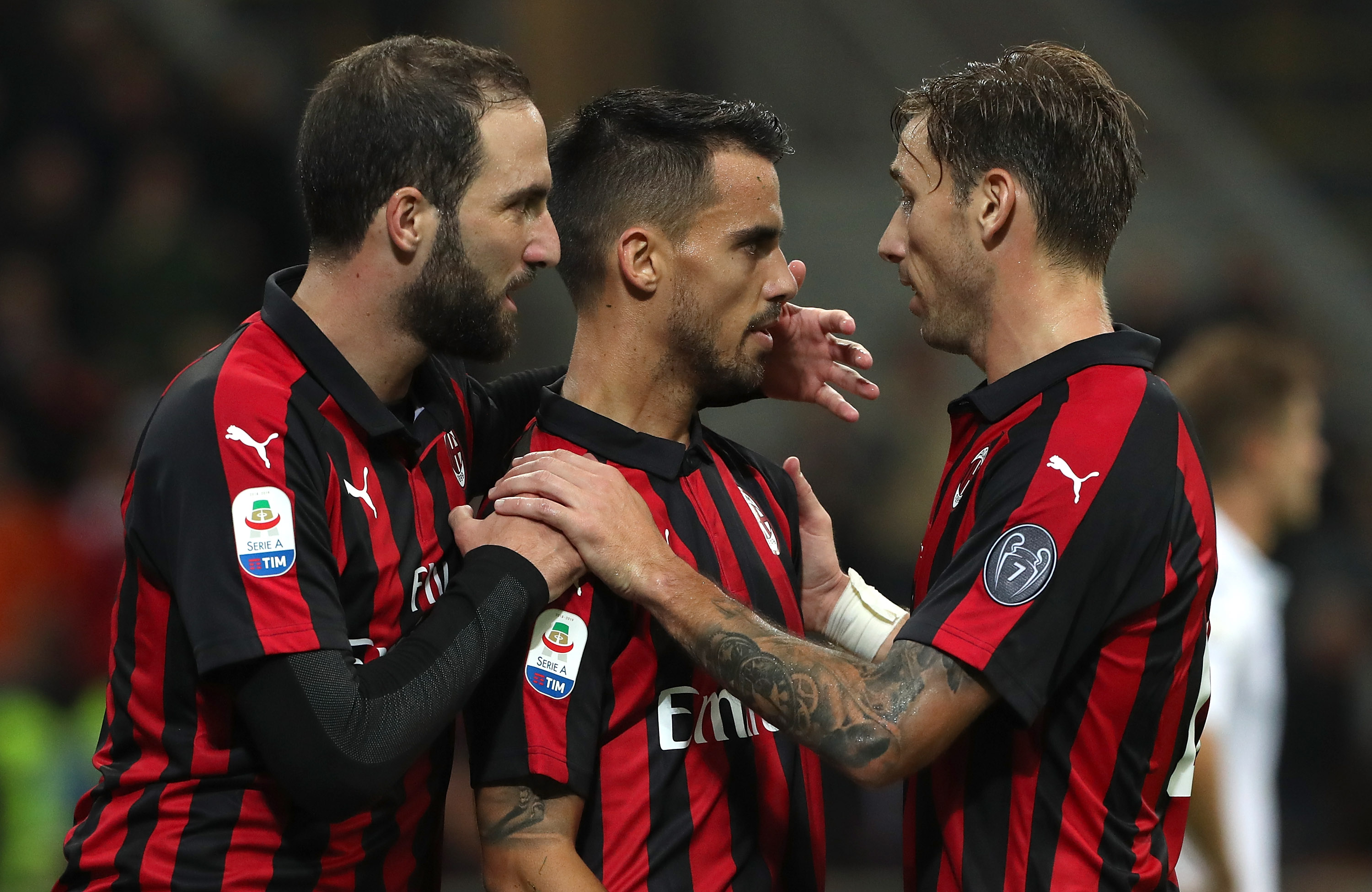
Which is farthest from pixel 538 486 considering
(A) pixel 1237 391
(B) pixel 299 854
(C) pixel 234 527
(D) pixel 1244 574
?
(A) pixel 1237 391

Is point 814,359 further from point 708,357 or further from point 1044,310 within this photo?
point 1044,310

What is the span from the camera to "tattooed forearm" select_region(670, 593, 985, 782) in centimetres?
227

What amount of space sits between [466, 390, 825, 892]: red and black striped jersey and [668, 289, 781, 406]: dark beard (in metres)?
0.14

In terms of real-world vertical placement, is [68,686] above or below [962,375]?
below

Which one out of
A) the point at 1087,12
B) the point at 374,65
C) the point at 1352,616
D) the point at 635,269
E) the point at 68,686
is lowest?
the point at 68,686

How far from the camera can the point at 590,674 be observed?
8.21 feet

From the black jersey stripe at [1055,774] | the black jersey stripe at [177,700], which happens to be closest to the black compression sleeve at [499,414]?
the black jersey stripe at [177,700]

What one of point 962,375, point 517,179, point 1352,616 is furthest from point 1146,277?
point 517,179

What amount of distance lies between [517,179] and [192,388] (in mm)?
729

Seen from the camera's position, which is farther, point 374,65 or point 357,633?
point 374,65

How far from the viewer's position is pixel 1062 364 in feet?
8.29

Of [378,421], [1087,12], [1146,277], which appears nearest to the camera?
[378,421]

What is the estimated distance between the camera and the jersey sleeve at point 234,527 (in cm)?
224

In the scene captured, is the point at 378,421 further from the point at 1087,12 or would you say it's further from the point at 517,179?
the point at 1087,12
